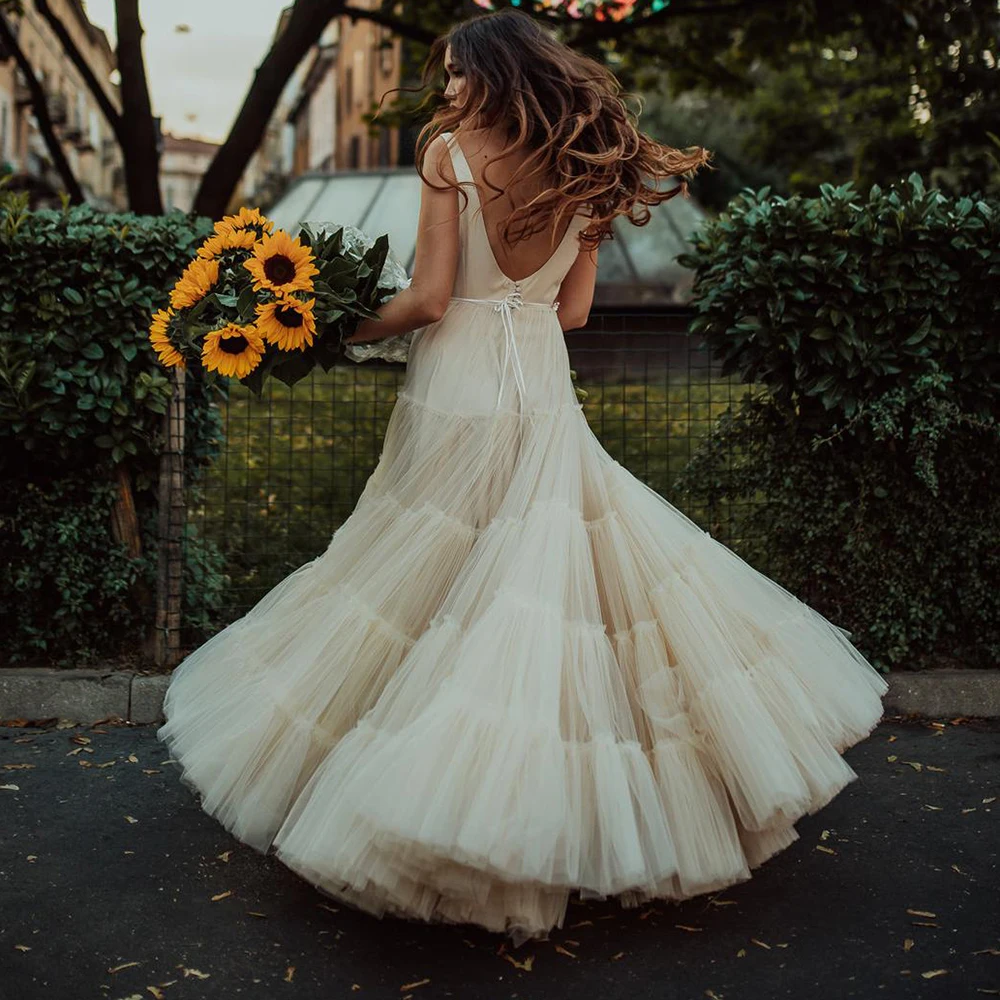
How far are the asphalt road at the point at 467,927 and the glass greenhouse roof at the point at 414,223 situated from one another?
456 inches

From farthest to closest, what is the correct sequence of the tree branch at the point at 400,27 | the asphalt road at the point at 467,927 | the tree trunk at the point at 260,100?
1. the tree branch at the point at 400,27
2. the tree trunk at the point at 260,100
3. the asphalt road at the point at 467,927

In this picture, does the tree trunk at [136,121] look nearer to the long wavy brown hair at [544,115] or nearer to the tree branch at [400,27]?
the tree branch at [400,27]

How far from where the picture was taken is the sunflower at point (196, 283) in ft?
11.6

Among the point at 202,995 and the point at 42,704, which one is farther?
the point at 42,704

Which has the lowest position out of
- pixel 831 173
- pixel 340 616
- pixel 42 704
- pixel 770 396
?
pixel 42 704

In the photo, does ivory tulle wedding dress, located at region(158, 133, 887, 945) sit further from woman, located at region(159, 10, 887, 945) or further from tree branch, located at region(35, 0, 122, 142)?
tree branch, located at region(35, 0, 122, 142)

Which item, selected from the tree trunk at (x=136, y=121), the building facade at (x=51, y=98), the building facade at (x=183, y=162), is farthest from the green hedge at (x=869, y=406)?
the building facade at (x=183, y=162)

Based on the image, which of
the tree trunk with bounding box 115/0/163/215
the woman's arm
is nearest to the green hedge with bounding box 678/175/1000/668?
the woman's arm

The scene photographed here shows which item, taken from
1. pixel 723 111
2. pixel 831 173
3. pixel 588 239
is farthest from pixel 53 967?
pixel 723 111

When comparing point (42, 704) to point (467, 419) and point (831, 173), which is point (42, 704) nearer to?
point (467, 419)

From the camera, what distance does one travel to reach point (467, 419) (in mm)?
3438

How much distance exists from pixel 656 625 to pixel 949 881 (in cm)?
126

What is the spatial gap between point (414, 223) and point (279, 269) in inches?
562

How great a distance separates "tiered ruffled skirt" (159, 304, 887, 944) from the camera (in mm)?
2875
